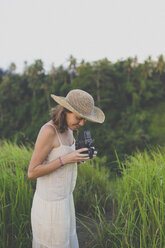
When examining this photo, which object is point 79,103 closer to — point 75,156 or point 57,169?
point 75,156

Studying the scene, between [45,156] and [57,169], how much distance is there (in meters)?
0.14

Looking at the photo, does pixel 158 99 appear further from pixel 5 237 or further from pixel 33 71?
pixel 5 237

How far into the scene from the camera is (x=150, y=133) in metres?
32.3

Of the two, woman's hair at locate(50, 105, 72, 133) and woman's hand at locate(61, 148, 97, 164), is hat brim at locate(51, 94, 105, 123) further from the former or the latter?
woman's hand at locate(61, 148, 97, 164)

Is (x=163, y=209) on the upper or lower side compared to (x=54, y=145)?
lower

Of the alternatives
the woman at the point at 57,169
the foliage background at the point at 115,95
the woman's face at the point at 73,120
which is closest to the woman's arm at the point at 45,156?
the woman at the point at 57,169

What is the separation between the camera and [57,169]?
1.47 m

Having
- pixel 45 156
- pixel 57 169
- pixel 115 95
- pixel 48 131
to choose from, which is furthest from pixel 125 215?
pixel 115 95

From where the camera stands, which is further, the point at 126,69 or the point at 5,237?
the point at 126,69

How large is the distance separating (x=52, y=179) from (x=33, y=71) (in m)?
40.1

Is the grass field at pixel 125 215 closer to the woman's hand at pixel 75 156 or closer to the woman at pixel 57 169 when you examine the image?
the woman at pixel 57 169

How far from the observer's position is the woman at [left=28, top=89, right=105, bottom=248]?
4.54 feet

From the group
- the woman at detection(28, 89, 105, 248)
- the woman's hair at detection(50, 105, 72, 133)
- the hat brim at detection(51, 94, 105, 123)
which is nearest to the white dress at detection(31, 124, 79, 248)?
the woman at detection(28, 89, 105, 248)

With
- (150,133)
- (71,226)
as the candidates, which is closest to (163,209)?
(71,226)
